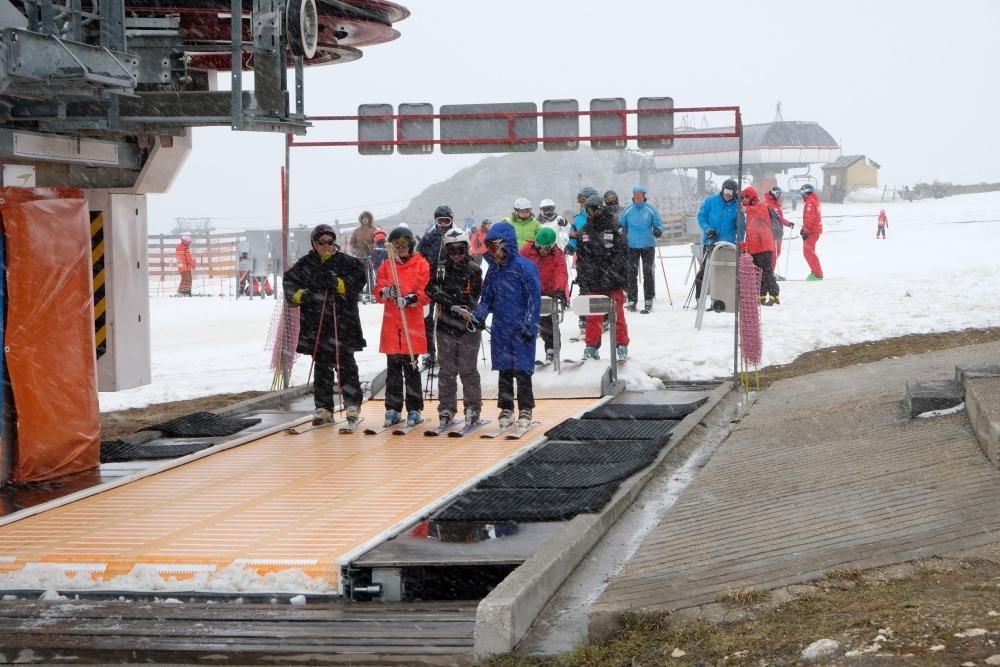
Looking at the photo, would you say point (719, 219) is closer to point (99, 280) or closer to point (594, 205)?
point (594, 205)

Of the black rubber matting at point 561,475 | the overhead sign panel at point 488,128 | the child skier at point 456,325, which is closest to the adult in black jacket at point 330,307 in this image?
the child skier at point 456,325

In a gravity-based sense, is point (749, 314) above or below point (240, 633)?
above

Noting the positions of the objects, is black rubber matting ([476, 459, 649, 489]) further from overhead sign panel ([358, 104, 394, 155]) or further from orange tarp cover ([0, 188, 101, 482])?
overhead sign panel ([358, 104, 394, 155])

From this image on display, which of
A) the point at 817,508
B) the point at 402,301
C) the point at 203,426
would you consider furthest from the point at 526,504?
the point at 203,426

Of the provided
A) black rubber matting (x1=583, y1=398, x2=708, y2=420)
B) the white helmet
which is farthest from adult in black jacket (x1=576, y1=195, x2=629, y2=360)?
the white helmet

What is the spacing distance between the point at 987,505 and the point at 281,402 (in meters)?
9.87

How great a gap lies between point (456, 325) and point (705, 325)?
7.94 m

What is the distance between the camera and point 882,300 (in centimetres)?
2139

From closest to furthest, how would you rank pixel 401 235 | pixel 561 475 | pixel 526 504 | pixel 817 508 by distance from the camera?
pixel 817 508 → pixel 526 504 → pixel 561 475 → pixel 401 235

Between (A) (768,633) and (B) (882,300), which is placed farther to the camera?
(B) (882,300)

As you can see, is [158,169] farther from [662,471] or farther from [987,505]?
[987,505]

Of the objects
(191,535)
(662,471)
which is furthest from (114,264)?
(662,471)

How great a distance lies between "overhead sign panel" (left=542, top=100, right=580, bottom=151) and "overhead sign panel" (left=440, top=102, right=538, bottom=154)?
13cm

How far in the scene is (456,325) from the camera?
12312 mm
